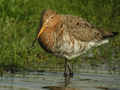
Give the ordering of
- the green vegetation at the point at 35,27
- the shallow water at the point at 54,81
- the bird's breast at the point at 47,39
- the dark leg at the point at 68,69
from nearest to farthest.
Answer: the shallow water at the point at 54,81, the dark leg at the point at 68,69, the bird's breast at the point at 47,39, the green vegetation at the point at 35,27

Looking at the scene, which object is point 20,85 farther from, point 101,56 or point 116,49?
point 116,49

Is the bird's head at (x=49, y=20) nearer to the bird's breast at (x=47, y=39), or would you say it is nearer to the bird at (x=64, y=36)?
the bird at (x=64, y=36)

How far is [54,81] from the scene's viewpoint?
9.60 m

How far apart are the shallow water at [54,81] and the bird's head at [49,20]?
3.37ft

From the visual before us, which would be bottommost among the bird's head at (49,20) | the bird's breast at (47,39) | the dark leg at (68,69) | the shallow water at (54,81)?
the shallow water at (54,81)

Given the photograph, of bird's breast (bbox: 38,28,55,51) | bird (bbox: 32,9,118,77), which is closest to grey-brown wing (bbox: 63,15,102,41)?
bird (bbox: 32,9,118,77)

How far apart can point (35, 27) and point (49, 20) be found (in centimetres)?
325

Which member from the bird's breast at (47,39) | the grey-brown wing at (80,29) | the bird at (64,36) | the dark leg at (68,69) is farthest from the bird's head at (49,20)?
the dark leg at (68,69)

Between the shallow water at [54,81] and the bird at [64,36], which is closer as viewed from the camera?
the shallow water at [54,81]

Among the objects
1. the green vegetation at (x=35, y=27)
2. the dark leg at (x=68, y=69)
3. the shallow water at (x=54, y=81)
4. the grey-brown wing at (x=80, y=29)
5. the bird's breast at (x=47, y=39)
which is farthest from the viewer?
the green vegetation at (x=35, y=27)

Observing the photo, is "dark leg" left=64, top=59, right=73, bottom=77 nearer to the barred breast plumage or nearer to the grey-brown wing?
the barred breast plumage

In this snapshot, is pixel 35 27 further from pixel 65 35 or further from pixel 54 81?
pixel 54 81

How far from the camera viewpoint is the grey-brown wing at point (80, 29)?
35.5 ft

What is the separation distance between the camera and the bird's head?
10414 millimetres
